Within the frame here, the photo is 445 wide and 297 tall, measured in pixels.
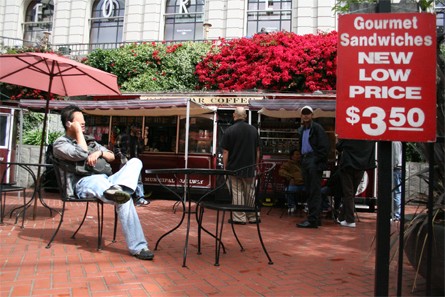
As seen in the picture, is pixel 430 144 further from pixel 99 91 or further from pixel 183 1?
pixel 183 1

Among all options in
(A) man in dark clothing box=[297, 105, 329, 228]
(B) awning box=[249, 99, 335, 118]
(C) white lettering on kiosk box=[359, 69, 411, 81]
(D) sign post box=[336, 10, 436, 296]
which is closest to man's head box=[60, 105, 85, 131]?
(D) sign post box=[336, 10, 436, 296]

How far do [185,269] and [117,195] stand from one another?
0.96 metres

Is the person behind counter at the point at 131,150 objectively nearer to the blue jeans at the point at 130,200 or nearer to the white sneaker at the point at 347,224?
the white sneaker at the point at 347,224

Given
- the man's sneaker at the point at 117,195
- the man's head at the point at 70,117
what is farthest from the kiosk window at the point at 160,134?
the man's sneaker at the point at 117,195

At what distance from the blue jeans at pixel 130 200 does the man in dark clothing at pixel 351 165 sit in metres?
3.63

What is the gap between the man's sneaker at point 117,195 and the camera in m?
3.69

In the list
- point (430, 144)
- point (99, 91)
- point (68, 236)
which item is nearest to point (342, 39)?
point (430, 144)

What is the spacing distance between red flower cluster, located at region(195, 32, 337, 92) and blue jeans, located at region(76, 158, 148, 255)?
8.77 meters

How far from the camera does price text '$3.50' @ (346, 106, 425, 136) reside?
7.60ft

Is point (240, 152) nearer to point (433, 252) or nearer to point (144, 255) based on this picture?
point (144, 255)

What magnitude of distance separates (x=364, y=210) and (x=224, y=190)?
329 cm

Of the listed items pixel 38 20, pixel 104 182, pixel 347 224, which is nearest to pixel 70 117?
pixel 104 182

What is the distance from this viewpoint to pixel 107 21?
1802cm

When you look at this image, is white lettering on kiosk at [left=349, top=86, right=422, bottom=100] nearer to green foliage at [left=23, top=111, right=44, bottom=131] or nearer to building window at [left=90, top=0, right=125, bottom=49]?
green foliage at [left=23, top=111, right=44, bottom=131]
